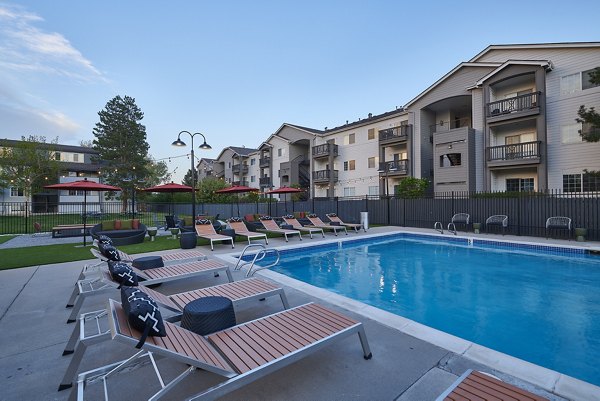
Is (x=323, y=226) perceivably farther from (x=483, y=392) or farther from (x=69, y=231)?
(x=483, y=392)

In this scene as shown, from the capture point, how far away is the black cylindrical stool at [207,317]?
2748mm

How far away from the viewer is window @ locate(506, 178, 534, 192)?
712 inches

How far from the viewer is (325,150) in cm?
2931

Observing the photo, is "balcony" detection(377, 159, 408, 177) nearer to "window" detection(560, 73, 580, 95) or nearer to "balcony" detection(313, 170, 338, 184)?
"balcony" detection(313, 170, 338, 184)

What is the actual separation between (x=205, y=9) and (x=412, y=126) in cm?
1721

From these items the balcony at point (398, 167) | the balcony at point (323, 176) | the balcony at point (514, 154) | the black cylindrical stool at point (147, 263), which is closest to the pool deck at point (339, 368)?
the black cylindrical stool at point (147, 263)

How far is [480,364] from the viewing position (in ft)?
8.97

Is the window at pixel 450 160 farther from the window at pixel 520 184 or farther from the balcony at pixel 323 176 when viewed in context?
the balcony at pixel 323 176

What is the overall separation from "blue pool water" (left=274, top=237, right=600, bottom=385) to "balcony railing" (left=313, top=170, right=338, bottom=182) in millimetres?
18332

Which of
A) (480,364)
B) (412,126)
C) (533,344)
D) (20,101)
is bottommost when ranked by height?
(533,344)

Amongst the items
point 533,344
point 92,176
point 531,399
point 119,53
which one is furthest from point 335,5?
point 92,176

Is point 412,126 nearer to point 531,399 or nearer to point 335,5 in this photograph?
point 335,5

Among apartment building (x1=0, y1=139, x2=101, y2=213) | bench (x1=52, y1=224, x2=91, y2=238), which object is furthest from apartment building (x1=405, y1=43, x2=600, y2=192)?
apartment building (x1=0, y1=139, x2=101, y2=213)

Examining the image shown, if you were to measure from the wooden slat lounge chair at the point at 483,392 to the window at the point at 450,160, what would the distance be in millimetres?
21250
